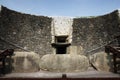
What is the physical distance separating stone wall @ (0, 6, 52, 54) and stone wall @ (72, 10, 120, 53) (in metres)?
2.40

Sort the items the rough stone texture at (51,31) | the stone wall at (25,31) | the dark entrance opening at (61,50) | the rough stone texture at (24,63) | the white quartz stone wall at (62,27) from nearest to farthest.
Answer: the rough stone texture at (24,63)
the stone wall at (25,31)
the rough stone texture at (51,31)
the white quartz stone wall at (62,27)
the dark entrance opening at (61,50)

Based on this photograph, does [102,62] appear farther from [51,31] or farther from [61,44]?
[51,31]

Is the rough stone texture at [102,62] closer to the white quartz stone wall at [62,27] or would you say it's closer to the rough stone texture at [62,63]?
the rough stone texture at [62,63]

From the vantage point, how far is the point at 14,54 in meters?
8.70

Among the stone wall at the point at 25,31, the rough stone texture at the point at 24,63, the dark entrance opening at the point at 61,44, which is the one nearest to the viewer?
the rough stone texture at the point at 24,63

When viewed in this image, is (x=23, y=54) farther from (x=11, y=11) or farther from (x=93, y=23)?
(x=93, y=23)

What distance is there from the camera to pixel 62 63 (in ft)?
27.9

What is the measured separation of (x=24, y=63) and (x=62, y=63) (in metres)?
1.51

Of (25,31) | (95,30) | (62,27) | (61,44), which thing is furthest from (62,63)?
(62,27)

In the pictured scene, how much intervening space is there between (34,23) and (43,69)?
9156 millimetres

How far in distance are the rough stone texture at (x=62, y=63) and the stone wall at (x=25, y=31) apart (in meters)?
6.34

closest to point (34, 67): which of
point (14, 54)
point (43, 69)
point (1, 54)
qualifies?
point (43, 69)

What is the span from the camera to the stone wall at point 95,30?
16.1 m

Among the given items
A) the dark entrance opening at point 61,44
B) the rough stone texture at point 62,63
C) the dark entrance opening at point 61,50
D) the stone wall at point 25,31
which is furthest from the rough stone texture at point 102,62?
the dark entrance opening at point 61,50
